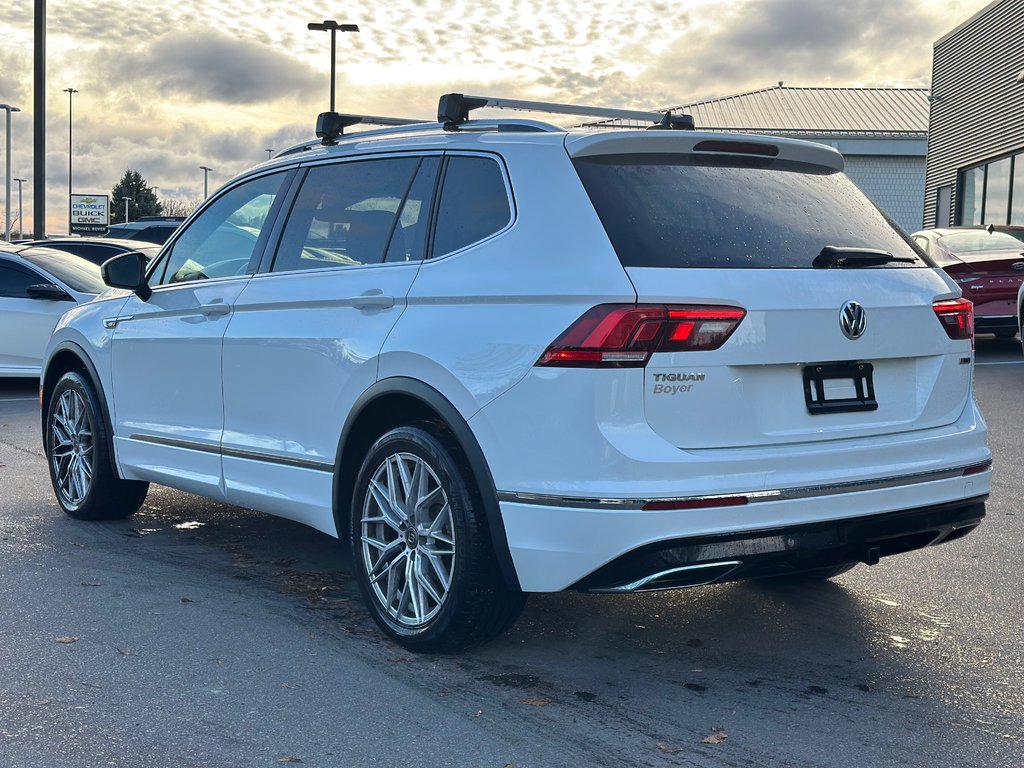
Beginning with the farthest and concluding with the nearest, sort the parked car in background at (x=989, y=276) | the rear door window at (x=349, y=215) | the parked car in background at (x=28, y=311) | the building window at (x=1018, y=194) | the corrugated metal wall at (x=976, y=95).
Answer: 1. the corrugated metal wall at (x=976, y=95)
2. the building window at (x=1018, y=194)
3. the parked car in background at (x=989, y=276)
4. the parked car in background at (x=28, y=311)
5. the rear door window at (x=349, y=215)

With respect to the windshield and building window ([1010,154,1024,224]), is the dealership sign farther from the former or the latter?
the windshield

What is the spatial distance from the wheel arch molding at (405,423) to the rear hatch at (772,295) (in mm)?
638

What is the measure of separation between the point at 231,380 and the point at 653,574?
94.7 inches

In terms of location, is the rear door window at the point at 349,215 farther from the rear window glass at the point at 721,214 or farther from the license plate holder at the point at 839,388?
the license plate holder at the point at 839,388

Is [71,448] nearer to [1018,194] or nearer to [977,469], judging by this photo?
[977,469]

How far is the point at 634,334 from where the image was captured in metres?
3.85

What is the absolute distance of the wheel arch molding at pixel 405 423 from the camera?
4.12 metres

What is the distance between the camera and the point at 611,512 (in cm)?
382

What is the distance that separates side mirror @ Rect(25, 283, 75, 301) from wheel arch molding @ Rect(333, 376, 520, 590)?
9667 millimetres

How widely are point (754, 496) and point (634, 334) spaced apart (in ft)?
2.04

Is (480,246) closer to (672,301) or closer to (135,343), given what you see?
(672,301)

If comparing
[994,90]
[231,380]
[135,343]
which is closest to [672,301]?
[231,380]

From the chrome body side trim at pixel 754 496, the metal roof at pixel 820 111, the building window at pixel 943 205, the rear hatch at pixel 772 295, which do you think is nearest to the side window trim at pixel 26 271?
the rear hatch at pixel 772 295

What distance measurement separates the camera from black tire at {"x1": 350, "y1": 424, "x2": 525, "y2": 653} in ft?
14.0
